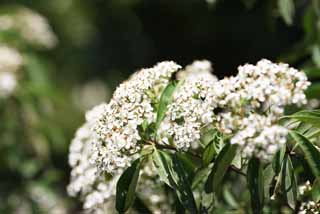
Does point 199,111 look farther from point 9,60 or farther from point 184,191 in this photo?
point 9,60

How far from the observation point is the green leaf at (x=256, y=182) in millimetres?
1953

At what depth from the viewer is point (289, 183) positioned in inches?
79.7

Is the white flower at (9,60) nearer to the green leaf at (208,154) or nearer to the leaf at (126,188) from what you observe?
the leaf at (126,188)

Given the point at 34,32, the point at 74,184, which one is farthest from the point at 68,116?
the point at 74,184

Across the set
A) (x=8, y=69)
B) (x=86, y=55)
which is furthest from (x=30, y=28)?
(x=86, y=55)

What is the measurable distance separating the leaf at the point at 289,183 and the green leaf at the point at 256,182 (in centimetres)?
9

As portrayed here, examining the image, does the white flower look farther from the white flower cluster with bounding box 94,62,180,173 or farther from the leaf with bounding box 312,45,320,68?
the white flower cluster with bounding box 94,62,180,173

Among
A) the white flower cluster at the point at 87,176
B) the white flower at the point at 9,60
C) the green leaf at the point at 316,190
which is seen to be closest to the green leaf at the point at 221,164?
the green leaf at the point at 316,190

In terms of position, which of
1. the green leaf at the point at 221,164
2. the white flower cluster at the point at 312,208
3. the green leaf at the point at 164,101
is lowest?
the white flower cluster at the point at 312,208

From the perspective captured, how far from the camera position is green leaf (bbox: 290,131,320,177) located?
6.43 ft

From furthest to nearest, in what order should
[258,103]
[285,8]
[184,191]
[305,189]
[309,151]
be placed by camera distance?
[285,8], [305,189], [184,191], [309,151], [258,103]

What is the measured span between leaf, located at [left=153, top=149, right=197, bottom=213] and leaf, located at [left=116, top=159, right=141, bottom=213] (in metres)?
0.09

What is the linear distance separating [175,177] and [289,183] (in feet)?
1.26

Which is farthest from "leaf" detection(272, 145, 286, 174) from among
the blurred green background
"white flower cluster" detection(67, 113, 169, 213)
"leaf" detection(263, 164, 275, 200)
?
the blurred green background
